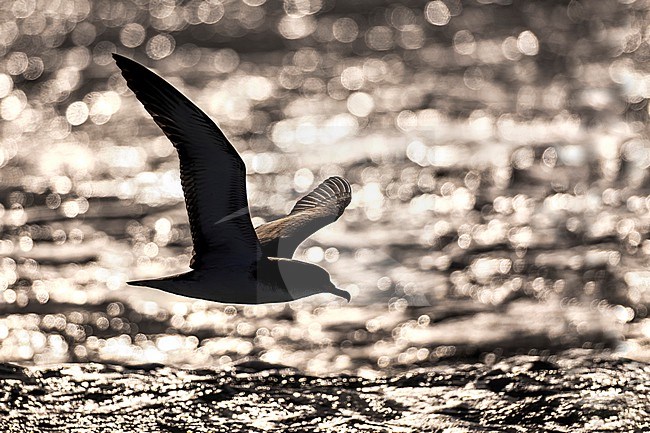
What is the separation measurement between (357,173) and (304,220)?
9.64m

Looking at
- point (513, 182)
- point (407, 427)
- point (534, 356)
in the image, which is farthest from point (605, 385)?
point (513, 182)

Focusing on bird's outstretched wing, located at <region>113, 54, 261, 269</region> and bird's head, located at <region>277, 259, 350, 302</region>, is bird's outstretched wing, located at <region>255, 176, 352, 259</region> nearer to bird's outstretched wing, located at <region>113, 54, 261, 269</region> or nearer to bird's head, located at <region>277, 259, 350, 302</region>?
bird's head, located at <region>277, 259, 350, 302</region>

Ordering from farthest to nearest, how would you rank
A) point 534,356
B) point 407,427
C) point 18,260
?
point 18,260
point 534,356
point 407,427

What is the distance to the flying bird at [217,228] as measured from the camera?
366 inches

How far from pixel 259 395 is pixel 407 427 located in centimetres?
174

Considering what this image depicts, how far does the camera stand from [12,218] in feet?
64.7

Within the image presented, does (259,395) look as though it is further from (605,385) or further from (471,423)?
(605,385)

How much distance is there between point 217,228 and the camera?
10031 mm

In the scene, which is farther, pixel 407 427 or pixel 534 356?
pixel 534 356

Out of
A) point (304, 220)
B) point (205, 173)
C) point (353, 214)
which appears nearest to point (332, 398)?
point (304, 220)

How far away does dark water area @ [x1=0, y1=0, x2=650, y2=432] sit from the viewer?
1441cm

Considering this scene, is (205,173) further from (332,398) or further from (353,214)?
(353,214)

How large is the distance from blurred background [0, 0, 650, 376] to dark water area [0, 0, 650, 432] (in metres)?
0.05

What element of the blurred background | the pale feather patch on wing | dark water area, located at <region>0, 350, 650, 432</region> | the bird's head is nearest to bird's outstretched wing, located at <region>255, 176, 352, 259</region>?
the pale feather patch on wing
